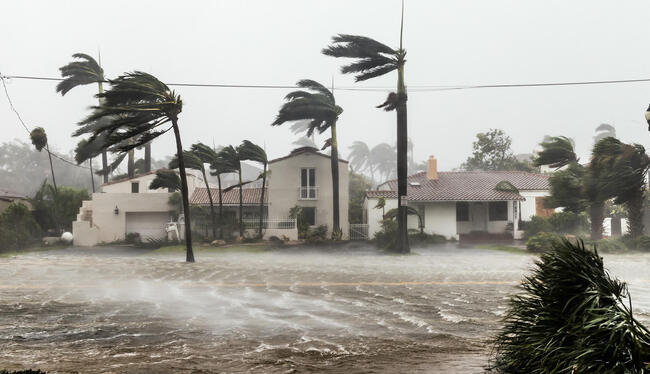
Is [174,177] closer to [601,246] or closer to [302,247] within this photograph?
[302,247]

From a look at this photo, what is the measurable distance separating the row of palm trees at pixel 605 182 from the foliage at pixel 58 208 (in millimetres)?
34269

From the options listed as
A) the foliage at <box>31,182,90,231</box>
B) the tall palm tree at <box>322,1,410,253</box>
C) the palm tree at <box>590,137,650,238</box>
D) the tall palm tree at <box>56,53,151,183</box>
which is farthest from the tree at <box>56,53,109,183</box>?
the palm tree at <box>590,137,650,238</box>

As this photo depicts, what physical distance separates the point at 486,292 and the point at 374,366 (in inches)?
346

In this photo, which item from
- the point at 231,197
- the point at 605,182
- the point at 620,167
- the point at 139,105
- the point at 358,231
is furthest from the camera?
the point at 231,197

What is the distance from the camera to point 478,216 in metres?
39.4

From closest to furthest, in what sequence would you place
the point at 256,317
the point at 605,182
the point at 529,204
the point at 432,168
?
the point at 256,317, the point at 605,182, the point at 529,204, the point at 432,168

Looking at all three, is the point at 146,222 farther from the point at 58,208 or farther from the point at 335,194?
the point at 335,194

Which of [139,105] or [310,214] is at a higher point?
[139,105]

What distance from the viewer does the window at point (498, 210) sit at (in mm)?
38781

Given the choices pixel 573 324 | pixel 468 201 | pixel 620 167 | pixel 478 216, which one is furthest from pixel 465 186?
pixel 573 324

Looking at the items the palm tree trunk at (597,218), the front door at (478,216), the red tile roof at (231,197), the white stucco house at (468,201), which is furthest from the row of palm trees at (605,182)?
the red tile roof at (231,197)

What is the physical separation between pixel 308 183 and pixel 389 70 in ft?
35.4

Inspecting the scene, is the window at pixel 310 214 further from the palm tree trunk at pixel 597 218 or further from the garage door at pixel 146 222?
the palm tree trunk at pixel 597 218

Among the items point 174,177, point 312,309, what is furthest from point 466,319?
point 174,177
